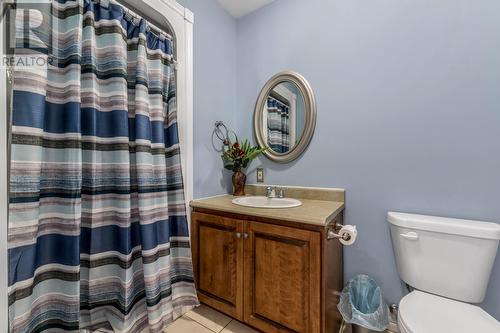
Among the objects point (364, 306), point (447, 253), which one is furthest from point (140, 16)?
point (364, 306)

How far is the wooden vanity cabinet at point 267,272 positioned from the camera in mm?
1088

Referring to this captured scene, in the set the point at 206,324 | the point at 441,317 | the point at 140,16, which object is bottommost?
the point at 206,324

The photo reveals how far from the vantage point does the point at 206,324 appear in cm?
141

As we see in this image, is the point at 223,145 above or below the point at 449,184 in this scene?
above

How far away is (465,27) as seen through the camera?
46.7 inches

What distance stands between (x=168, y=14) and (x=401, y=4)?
1499mm

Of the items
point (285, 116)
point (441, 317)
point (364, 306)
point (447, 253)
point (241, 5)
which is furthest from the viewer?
point (241, 5)

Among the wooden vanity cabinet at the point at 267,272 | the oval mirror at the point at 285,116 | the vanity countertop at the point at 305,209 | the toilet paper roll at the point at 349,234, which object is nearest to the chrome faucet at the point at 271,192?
the vanity countertop at the point at 305,209

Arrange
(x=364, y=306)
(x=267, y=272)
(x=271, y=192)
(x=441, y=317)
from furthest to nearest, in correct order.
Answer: (x=271, y=192) < (x=364, y=306) < (x=267, y=272) < (x=441, y=317)

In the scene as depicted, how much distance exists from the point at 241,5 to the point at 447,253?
229 cm

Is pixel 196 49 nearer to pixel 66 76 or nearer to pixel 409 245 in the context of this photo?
pixel 66 76

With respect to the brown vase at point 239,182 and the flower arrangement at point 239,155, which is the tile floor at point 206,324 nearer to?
the brown vase at point 239,182

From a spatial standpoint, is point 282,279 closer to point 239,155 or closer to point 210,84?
point 239,155

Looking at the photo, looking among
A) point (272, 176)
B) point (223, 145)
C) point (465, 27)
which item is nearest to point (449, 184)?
point (465, 27)
